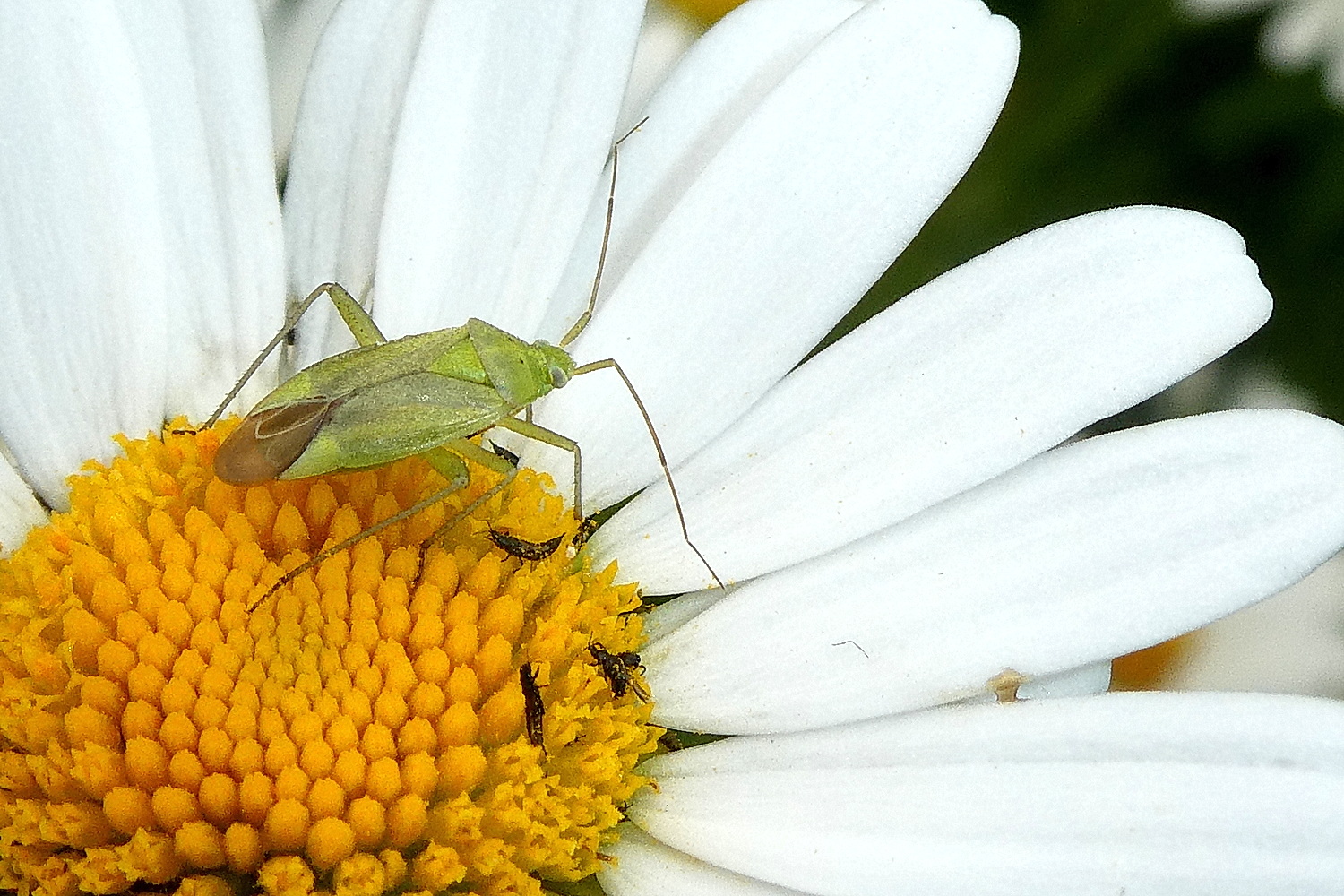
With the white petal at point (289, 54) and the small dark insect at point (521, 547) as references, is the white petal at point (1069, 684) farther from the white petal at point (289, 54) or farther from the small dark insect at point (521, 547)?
the white petal at point (289, 54)

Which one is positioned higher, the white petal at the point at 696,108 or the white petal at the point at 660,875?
the white petal at the point at 696,108

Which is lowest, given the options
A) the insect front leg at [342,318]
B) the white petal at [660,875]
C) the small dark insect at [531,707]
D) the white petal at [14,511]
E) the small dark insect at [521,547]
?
the white petal at [660,875]

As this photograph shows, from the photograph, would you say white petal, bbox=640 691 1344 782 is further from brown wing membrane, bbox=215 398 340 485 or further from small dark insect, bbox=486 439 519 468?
brown wing membrane, bbox=215 398 340 485

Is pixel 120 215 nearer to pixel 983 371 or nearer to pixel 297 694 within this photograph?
pixel 297 694

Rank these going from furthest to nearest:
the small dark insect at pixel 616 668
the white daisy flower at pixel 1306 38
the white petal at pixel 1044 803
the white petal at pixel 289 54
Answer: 1. the white daisy flower at pixel 1306 38
2. the white petal at pixel 289 54
3. the small dark insect at pixel 616 668
4. the white petal at pixel 1044 803

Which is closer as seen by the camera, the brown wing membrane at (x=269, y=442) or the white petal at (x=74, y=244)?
the brown wing membrane at (x=269, y=442)

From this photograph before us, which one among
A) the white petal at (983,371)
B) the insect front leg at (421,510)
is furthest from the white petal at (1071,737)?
the insect front leg at (421,510)

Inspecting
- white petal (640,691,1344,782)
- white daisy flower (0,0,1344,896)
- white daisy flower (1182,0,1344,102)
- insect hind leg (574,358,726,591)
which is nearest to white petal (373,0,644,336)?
white daisy flower (0,0,1344,896)

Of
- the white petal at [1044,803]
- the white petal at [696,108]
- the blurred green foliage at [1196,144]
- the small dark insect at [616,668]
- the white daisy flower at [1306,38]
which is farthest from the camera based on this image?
the white daisy flower at [1306,38]
